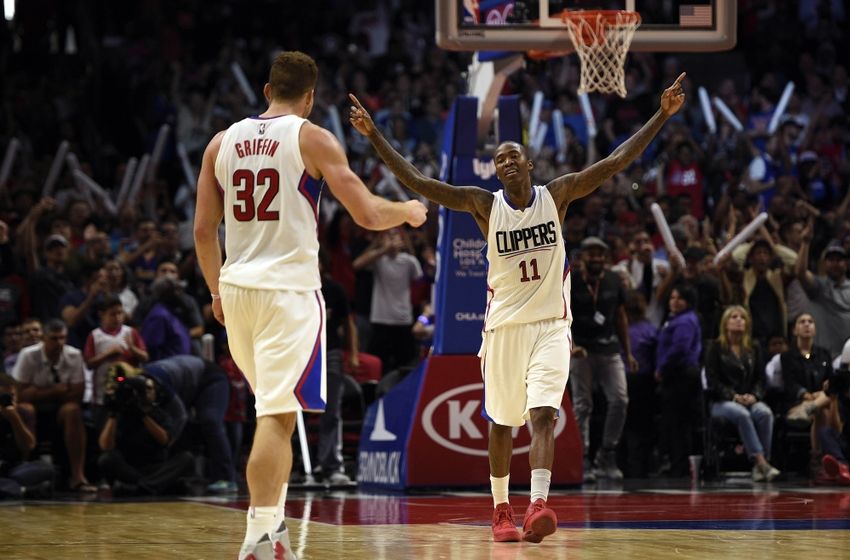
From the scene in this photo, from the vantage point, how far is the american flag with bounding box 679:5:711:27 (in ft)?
39.0

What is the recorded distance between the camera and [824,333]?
15250mm

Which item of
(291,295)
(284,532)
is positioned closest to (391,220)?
(291,295)

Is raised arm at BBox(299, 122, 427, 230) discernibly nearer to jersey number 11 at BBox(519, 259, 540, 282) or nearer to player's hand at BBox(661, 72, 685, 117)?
jersey number 11 at BBox(519, 259, 540, 282)

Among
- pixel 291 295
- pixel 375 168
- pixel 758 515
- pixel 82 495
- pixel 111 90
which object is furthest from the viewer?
pixel 111 90

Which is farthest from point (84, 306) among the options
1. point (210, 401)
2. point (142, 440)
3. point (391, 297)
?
point (391, 297)

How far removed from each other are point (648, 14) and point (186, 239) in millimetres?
7152

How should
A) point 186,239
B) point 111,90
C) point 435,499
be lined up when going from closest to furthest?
point 435,499, point 186,239, point 111,90

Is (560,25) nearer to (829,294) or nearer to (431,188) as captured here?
(431,188)

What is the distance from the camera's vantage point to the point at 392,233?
50.9 feet

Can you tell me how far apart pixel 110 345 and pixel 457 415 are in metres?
3.42

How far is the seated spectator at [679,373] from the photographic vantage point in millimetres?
14516

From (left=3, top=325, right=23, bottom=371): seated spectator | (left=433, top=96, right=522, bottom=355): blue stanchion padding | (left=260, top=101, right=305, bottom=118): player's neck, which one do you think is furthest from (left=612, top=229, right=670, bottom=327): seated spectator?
(left=260, top=101, right=305, bottom=118): player's neck

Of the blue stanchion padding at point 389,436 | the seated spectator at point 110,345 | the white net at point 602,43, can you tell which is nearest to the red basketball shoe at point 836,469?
the blue stanchion padding at point 389,436

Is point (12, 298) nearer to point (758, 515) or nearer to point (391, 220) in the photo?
point (758, 515)
